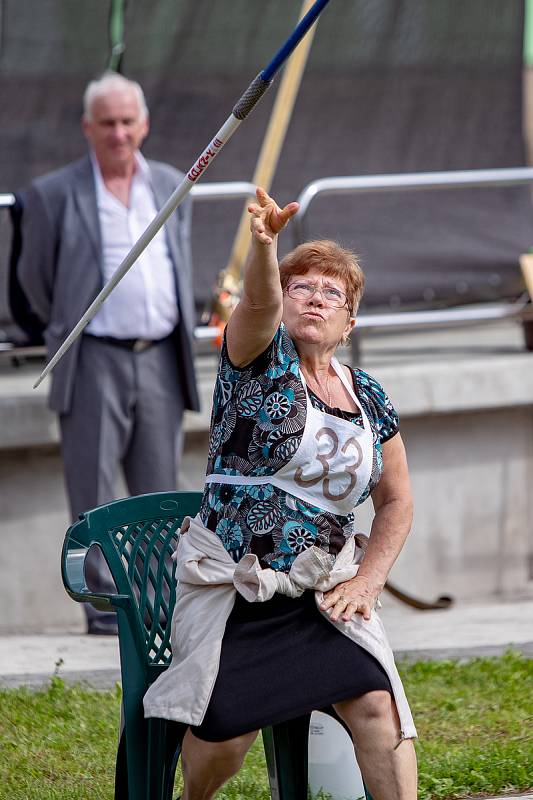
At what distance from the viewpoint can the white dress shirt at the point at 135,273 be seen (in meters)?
5.69

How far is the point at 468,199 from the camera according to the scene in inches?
313

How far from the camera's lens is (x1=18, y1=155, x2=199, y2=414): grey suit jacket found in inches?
225

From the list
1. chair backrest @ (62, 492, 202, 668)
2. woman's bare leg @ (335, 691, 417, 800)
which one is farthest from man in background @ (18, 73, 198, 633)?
woman's bare leg @ (335, 691, 417, 800)

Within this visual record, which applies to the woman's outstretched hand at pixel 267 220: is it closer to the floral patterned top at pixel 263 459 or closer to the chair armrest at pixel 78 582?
the floral patterned top at pixel 263 459

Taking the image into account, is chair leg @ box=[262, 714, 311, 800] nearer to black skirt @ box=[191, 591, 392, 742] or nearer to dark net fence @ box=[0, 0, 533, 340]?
black skirt @ box=[191, 591, 392, 742]

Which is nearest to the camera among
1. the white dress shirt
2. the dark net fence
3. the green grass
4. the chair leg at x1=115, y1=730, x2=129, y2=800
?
the chair leg at x1=115, y1=730, x2=129, y2=800

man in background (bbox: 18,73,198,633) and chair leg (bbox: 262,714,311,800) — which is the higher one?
man in background (bbox: 18,73,198,633)

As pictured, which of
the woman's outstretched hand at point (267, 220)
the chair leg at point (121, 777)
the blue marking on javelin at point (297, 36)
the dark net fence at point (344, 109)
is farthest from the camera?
the dark net fence at point (344, 109)

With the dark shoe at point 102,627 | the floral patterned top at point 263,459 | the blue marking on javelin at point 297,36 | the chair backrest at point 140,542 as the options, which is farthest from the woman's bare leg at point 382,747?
the dark shoe at point 102,627

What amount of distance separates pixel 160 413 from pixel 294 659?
286 cm

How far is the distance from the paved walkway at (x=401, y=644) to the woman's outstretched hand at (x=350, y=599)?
6.24 feet

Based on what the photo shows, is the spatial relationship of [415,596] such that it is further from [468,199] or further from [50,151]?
[50,151]

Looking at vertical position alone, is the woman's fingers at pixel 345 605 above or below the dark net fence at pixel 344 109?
below

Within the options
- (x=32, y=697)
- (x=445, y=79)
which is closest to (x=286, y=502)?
(x=32, y=697)
